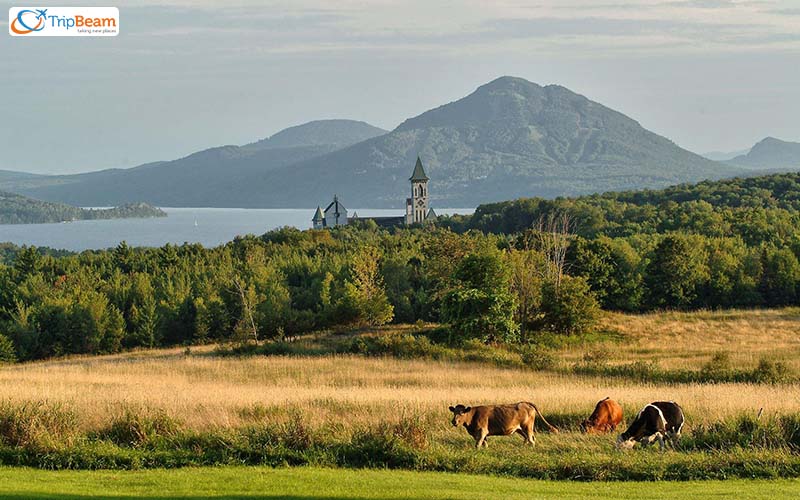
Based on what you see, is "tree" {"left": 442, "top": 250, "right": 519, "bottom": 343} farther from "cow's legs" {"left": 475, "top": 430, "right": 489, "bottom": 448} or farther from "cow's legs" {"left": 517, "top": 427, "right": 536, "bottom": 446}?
"cow's legs" {"left": 475, "top": 430, "right": 489, "bottom": 448}

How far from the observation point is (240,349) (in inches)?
1821

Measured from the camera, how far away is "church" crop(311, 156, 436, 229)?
517ft

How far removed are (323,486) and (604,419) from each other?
732 centimetres

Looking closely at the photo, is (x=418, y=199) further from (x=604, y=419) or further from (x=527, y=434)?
(x=527, y=434)

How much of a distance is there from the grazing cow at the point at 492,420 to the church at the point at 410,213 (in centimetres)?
13442

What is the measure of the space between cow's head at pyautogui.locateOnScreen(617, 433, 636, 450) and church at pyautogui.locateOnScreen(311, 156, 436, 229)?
134958 millimetres

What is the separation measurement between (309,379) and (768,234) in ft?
198

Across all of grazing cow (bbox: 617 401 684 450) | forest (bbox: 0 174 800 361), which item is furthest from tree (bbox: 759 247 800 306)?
grazing cow (bbox: 617 401 684 450)

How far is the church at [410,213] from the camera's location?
517ft

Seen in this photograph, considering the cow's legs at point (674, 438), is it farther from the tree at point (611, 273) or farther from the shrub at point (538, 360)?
the tree at point (611, 273)

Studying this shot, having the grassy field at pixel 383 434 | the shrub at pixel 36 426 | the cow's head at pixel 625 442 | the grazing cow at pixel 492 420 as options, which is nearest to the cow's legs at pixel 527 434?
the grazing cow at pixel 492 420

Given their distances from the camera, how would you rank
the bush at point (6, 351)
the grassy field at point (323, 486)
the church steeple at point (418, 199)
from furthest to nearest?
the church steeple at point (418, 199), the bush at point (6, 351), the grassy field at point (323, 486)

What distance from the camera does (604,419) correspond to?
58.0 ft

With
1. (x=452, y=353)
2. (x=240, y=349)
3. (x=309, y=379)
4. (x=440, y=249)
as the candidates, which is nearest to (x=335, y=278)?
(x=440, y=249)
